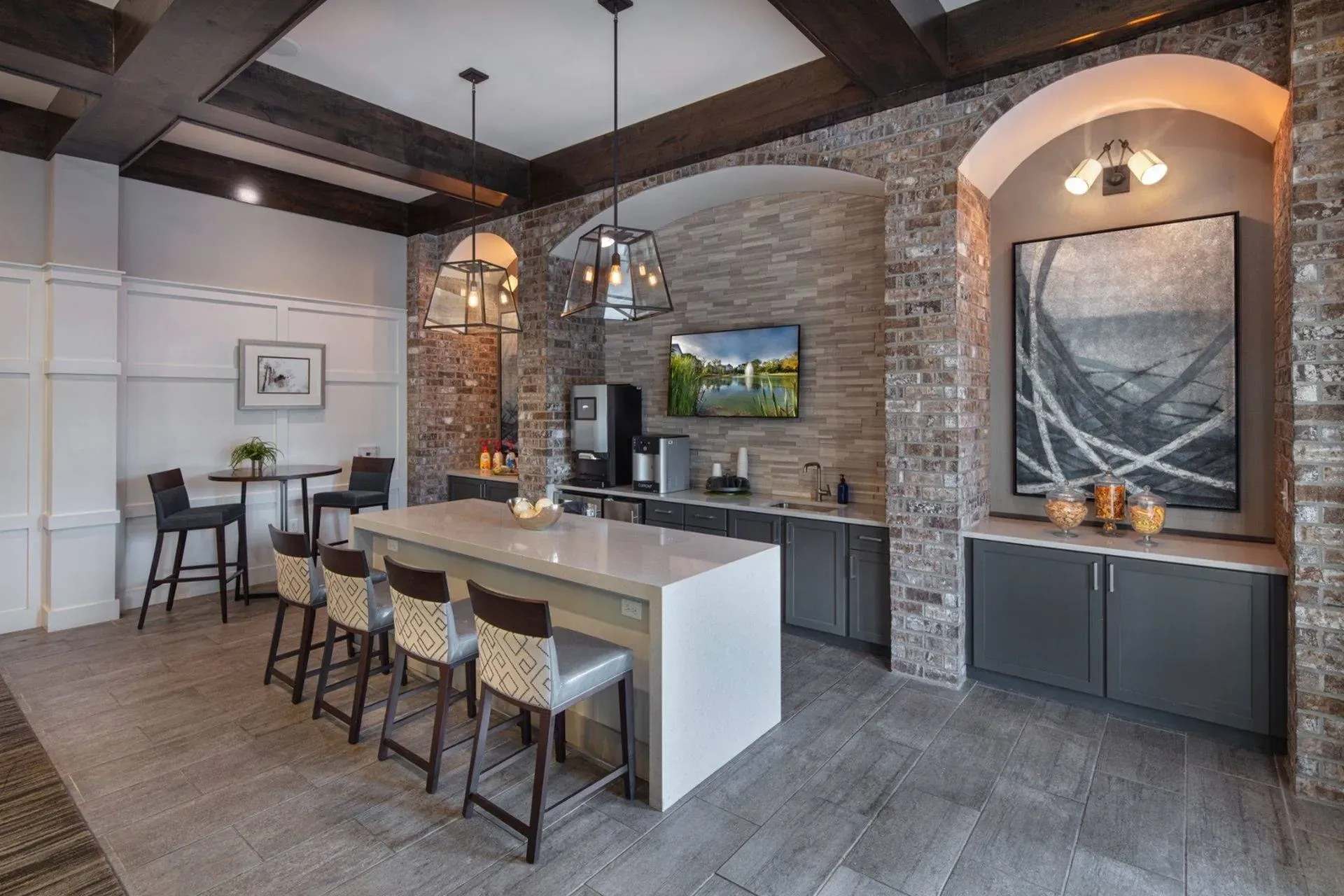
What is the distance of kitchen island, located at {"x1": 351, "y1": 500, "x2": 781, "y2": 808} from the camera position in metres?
2.48

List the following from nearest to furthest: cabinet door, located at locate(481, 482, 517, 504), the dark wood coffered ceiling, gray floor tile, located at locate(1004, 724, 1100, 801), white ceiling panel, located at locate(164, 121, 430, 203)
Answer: gray floor tile, located at locate(1004, 724, 1100, 801), the dark wood coffered ceiling, white ceiling panel, located at locate(164, 121, 430, 203), cabinet door, located at locate(481, 482, 517, 504)

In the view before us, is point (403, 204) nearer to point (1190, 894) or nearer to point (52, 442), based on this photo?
point (52, 442)

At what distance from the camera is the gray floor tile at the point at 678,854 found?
6.88 feet

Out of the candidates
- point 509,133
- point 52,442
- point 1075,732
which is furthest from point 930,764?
point 52,442

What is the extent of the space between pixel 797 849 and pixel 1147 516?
7.68 ft

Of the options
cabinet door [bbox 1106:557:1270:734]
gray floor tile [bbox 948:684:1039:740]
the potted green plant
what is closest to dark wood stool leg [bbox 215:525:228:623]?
the potted green plant

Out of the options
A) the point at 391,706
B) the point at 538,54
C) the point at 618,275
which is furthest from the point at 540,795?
the point at 538,54

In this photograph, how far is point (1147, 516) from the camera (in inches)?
128

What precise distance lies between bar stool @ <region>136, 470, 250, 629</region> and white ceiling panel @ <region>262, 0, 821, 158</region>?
290cm

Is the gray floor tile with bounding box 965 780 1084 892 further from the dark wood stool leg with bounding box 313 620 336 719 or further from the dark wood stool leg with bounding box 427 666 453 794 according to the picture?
the dark wood stool leg with bounding box 313 620 336 719

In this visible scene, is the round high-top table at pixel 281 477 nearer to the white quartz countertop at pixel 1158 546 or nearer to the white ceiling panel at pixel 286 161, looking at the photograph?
the white ceiling panel at pixel 286 161

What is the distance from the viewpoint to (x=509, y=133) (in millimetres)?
4766

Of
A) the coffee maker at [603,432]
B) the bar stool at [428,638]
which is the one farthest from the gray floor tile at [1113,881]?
the coffee maker at [603,432]

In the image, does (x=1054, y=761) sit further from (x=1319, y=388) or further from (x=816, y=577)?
(x=1319, y=388)
